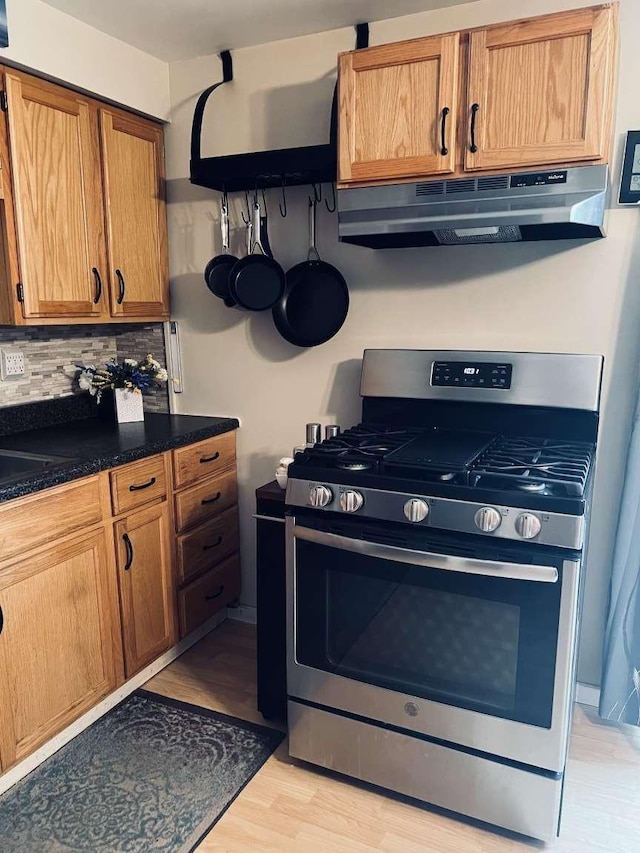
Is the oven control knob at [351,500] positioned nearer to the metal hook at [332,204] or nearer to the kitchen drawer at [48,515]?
the kitchen drawer at [48,515]

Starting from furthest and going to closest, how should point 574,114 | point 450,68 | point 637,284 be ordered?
1. point 637,284
2. point 450,68
3. point 574,114

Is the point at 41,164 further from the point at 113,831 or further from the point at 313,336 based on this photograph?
the point at 113,831

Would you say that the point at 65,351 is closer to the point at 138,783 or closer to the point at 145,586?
the point at 145,586

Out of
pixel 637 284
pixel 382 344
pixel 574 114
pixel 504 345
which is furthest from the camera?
pixel 382 344

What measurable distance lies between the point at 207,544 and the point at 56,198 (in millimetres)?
1360

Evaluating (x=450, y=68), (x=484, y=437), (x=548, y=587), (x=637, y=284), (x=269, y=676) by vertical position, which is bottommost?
(x=269, y=676)

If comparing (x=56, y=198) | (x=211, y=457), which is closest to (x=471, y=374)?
(x=211, y=457)

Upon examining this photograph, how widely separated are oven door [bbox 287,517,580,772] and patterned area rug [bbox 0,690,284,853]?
1.10ft

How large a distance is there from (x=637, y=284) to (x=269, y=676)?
1.69m

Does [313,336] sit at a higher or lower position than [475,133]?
lower

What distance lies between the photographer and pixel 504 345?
2.19 meters

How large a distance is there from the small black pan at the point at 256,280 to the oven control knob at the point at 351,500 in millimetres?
989

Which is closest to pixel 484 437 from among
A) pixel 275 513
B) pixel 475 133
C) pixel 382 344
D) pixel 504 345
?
pixel 504 345

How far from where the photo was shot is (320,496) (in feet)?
5.78
